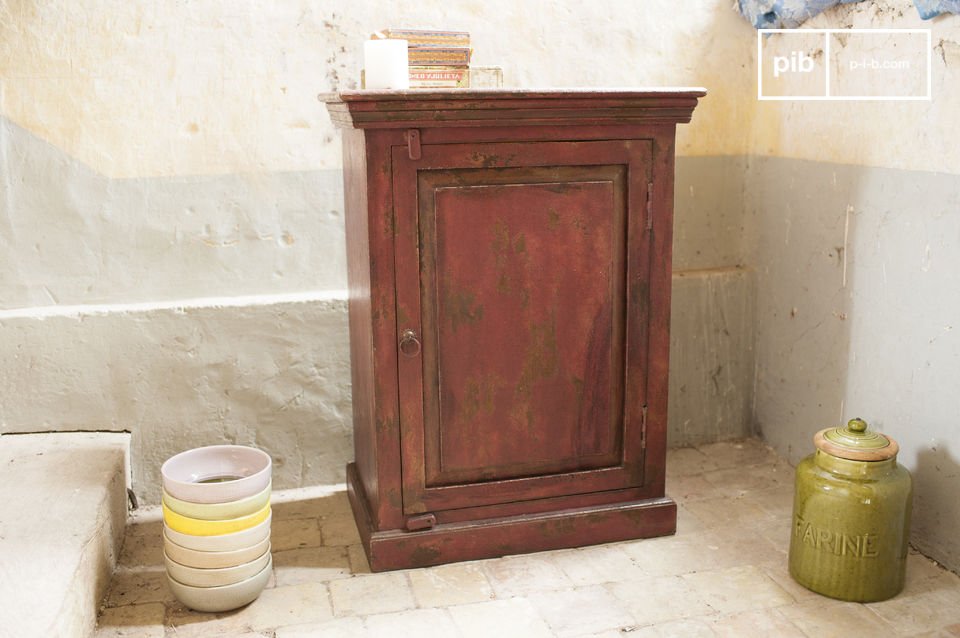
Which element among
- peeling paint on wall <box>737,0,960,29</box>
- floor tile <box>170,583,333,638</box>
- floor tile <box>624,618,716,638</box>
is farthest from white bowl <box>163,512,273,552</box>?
peeling paint on wall <box>737,0,960,29</box>

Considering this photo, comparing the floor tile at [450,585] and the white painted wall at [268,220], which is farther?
the white painted wall at [268,220]

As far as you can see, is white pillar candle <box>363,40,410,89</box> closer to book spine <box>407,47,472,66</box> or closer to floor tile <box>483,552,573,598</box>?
book spine <box>407,47,472,66</box>

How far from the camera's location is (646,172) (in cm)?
251

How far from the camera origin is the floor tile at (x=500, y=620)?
7.40 ft

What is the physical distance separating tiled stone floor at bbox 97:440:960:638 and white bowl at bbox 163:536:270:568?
14cm

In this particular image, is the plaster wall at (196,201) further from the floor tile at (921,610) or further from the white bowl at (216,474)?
the floor tile at (921,610)

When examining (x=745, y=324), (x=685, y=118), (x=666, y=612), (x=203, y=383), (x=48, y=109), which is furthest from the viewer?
(x=745, y=324)

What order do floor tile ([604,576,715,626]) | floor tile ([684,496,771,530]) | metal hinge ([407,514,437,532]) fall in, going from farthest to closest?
floor tile ([684,496,771,530]) → metal hinge ([407,514,437,532]) → floor tile ([604,576,715,626])

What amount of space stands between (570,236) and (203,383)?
1.30m

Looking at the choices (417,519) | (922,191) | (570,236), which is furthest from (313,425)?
(922,191)

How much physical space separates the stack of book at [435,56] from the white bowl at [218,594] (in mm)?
1391

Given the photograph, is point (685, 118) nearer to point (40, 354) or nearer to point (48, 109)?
point (48, 109)

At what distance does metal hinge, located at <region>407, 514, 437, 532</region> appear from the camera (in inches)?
100

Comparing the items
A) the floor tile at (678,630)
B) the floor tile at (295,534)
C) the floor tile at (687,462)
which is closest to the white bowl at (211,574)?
the floor tile at (295,534)
